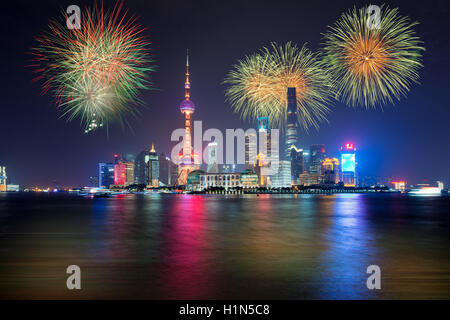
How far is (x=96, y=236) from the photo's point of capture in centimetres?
2633

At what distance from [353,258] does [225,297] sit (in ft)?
32.4

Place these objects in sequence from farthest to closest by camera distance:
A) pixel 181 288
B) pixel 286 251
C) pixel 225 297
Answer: pixel 286 251 < pixel 181 288 < pixel 225 297

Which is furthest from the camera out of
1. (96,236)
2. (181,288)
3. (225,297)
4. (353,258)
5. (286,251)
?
(96,236)

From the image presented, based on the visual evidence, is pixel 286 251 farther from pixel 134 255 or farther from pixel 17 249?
→ pixel 17 249

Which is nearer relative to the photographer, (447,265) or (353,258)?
(447,265)
